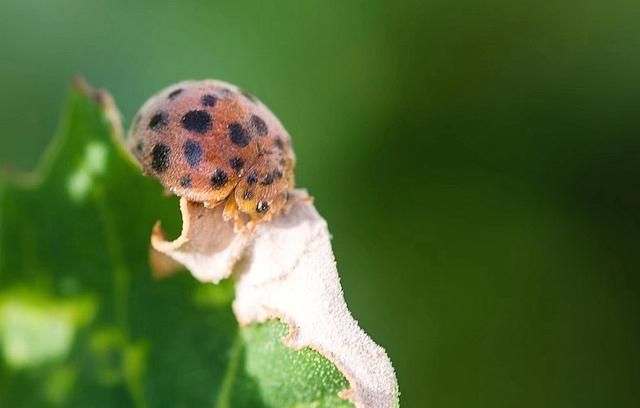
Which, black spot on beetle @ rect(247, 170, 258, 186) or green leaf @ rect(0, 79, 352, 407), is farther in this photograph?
black spot on beetle @ rect(247, 170, 258, 186)

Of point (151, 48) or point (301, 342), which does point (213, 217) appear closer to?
point (301, 342)

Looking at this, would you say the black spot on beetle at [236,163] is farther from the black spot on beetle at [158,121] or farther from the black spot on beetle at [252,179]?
the black spot on beetle at [158,121]

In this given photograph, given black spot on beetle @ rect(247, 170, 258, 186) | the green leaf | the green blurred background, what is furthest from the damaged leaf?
the green blurred background

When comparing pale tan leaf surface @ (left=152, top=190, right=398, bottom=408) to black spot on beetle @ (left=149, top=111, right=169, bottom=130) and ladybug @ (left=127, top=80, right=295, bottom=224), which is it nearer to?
ladybug @ (left=127, top=80, right=295, bottom=224)

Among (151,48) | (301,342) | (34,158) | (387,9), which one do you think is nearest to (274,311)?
(301,342)

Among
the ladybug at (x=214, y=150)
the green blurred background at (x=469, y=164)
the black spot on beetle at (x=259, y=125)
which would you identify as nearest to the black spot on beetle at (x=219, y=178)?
the ladybug at (x=214, y=150)
